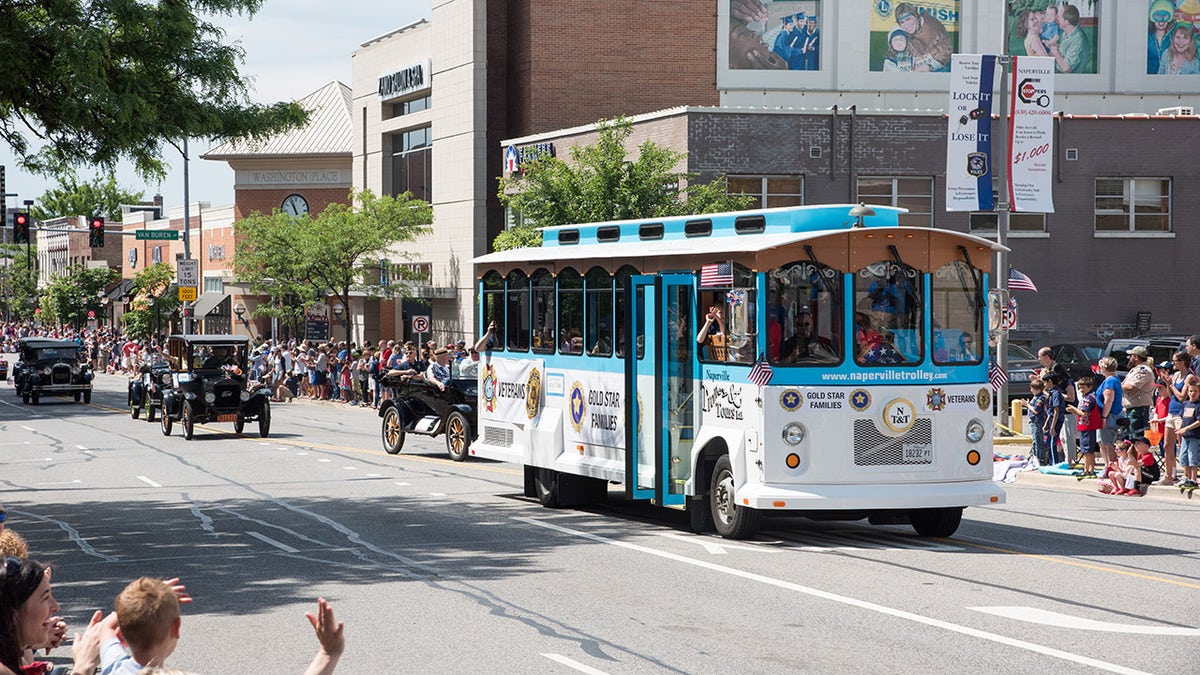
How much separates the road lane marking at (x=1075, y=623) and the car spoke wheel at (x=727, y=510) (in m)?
3.62

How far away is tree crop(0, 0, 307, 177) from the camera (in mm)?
14594

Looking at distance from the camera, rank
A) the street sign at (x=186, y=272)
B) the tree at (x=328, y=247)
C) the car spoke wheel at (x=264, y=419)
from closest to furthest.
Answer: the car spoke wheel at (x=264, y=419) → the tree at (x=328, y=247) → the street sign at (x=186, y=272)

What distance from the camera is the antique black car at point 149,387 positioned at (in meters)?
34.3

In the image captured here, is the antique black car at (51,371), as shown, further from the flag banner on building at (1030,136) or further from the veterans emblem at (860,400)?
the veterans emblem at (860,400)

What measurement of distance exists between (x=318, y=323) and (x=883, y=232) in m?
37.8

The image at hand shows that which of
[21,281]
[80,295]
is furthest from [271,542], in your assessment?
[21,281]

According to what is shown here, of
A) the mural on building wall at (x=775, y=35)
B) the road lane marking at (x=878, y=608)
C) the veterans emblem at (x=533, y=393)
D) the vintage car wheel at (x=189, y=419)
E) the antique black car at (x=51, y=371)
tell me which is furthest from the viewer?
the mural on building wall at (x=775, y=35)

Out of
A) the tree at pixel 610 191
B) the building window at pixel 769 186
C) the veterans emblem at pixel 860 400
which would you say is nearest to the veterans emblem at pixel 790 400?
the veterans emblem at pixel 860 400

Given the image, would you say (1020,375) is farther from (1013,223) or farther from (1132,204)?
(1132,204)

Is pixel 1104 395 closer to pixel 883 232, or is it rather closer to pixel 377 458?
pixel 883 232

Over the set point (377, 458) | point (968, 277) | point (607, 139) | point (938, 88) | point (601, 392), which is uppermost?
point (938, 88)

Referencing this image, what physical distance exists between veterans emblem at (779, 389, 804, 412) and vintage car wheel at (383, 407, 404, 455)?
13156mm

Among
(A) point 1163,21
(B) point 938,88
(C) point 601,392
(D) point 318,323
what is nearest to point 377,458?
(C) point 601,392

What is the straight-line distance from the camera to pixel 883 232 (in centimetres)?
1389
